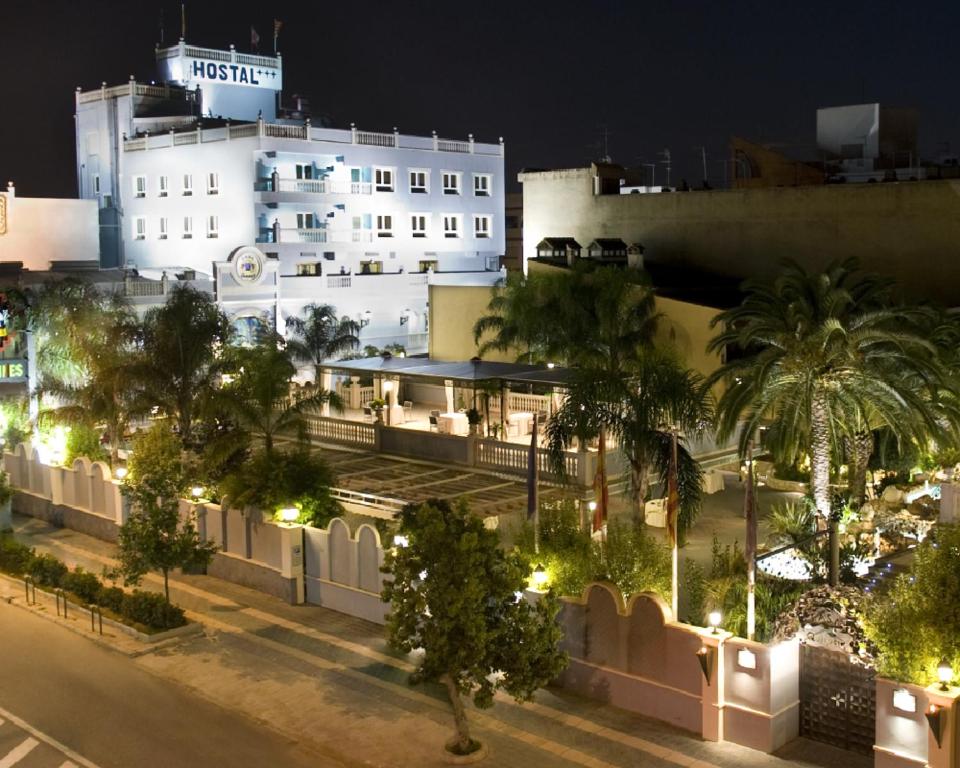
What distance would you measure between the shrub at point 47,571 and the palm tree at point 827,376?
13.6 meters

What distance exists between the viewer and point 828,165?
51.8m

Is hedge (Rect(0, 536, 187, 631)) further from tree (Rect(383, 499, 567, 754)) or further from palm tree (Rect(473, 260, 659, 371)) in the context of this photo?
palm tree (Rect(473, 260, 659, 371))

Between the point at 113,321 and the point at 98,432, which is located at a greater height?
the point at 113,321

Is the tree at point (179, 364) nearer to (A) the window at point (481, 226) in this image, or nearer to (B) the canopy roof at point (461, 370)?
(B) the canopy roof at point (461, 370)

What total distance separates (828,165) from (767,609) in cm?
3906

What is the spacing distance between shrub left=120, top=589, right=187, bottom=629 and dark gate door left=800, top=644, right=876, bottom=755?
36.5ft

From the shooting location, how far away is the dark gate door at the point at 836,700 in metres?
14.9

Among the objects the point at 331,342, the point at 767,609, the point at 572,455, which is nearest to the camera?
the point at 767,609

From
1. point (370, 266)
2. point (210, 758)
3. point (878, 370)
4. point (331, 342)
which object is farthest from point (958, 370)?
point (370, 266)

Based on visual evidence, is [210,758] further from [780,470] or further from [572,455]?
[780,470]

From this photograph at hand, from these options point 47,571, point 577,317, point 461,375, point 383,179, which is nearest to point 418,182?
point 383,179

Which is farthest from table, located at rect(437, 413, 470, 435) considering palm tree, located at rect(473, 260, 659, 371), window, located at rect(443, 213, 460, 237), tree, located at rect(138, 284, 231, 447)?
window, located at rect(443, 213, 460, 237)

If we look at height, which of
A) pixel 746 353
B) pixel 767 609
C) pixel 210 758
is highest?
pixel 746 353

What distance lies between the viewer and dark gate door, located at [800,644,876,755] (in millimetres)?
14906
